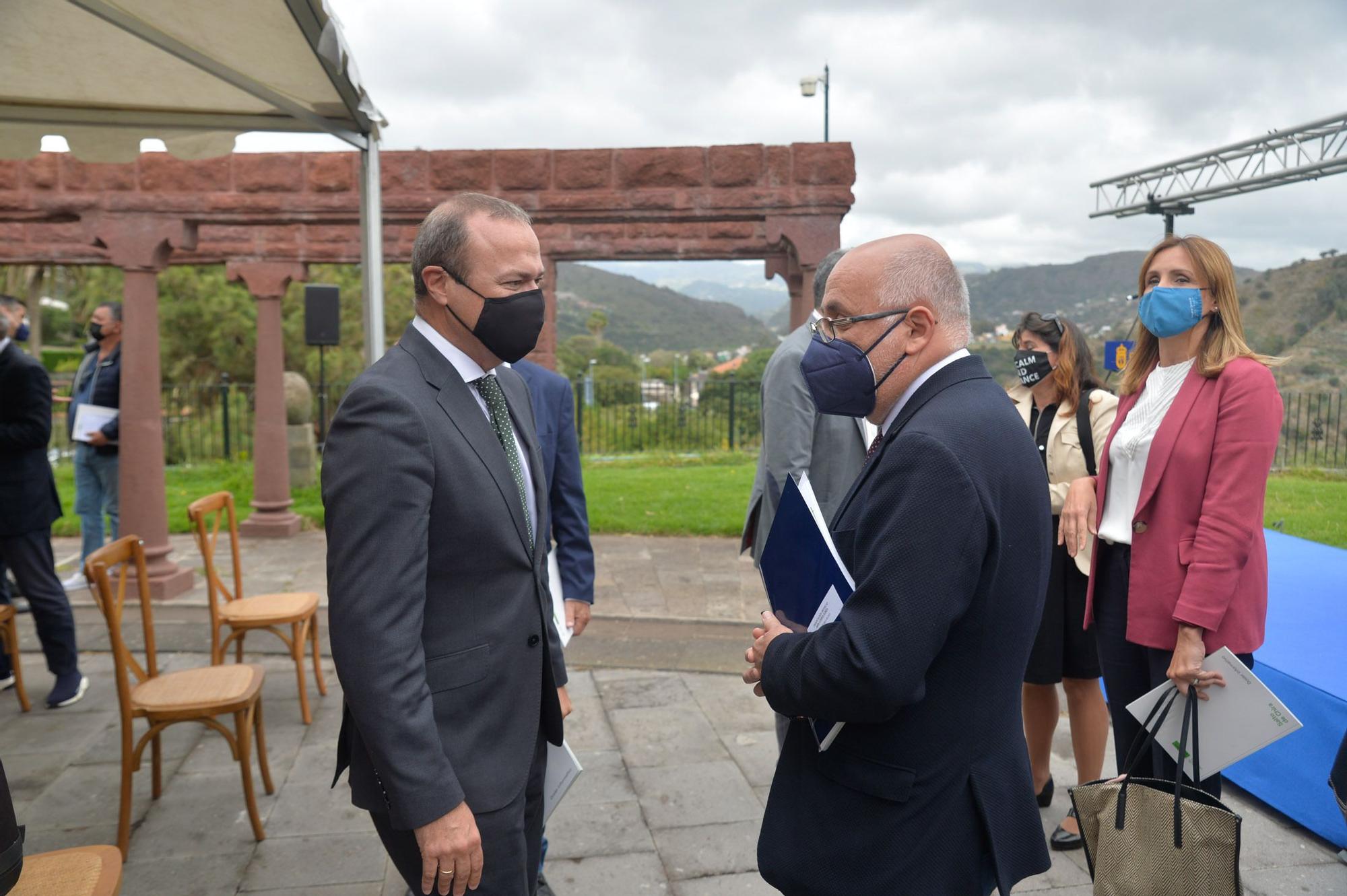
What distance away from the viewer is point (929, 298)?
Answer: 1786 mm

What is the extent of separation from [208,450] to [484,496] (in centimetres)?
1728

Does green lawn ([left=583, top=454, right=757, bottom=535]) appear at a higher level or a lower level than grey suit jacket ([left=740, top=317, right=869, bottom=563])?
lower

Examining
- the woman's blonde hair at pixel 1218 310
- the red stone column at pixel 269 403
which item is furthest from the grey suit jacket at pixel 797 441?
the red stone column at pixel 269 403

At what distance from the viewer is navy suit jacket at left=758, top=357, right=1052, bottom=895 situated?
5.12 feet

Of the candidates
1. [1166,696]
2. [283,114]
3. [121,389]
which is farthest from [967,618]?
[121,389]

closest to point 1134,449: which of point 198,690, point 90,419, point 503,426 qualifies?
point 503,426

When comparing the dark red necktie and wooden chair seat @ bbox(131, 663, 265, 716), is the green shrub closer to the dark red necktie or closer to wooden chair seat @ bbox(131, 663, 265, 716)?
wooden chair seat @ bbox(131, 663, 265, 716)

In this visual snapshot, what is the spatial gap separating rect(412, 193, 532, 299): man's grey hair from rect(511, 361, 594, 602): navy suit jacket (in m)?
0.99

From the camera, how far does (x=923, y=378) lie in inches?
71.2

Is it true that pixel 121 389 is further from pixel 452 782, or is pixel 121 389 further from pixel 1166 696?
pixel 1166 696

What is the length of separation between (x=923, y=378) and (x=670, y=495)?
8.99 meters

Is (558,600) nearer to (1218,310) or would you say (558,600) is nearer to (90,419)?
(1218,310)

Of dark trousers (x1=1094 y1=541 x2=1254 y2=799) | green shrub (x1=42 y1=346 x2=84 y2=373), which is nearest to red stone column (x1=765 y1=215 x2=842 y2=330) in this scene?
dark trousers (x1=1094 y1=541 x2=1254 y2=799)

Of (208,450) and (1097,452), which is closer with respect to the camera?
(1097,452)
